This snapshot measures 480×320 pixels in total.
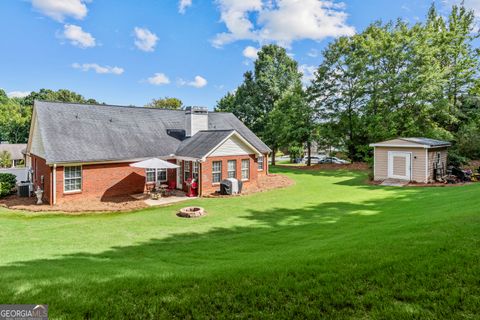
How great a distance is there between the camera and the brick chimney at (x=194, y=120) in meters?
22.4

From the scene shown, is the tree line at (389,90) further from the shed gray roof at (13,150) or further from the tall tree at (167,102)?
the shed gray roof at (13,150)

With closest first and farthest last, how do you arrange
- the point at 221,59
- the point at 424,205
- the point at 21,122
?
the point at 424,205, the point at 221,59, the point at 21,122

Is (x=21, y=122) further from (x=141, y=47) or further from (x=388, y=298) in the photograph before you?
(x=388, y=298)

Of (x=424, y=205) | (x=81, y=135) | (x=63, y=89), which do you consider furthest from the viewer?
(x=63, y=89)

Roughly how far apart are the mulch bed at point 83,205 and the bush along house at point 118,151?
0.49 metres

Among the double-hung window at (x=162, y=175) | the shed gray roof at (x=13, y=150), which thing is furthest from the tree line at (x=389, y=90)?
the shed gray roof at (x=13, y=150)

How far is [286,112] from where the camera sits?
36156mm

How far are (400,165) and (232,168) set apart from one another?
12101 millimetres

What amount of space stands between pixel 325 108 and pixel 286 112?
15.3 feet

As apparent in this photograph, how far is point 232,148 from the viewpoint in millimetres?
19234

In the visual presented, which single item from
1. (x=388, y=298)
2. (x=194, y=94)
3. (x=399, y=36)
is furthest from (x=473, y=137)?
(x=194, y=94)

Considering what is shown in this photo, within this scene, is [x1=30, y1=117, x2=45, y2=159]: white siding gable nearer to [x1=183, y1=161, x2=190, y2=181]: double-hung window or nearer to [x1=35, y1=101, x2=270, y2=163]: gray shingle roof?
[x1=35, y1=101, x2=270, y2=163]: gray shingle roof

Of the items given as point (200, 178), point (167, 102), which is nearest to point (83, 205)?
point (200, 178)

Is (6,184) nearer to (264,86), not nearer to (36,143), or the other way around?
(36,143)
